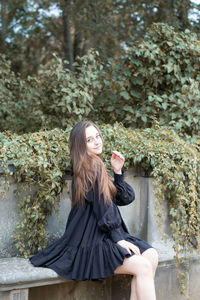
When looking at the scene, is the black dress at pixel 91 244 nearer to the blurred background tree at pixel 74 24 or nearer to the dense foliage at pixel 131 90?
the dense foliage at pixel 131 90

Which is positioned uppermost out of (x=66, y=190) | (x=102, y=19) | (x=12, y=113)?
(x=102, y=19)

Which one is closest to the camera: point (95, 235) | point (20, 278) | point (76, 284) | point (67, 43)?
point (20, 278)

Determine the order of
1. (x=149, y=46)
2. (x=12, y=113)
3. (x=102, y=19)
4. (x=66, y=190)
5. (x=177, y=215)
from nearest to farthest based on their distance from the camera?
(x=66, y=190)
(x=177, y=215)
(x=149, y=46)
(x=12, y=113)
(x=102, y=19)

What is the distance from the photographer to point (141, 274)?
7.70 ft

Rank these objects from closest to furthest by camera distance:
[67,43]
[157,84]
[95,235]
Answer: [95,235] → [157,84] → [67,43]

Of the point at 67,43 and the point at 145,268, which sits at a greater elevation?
the point at 67,43

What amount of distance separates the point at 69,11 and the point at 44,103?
317cm

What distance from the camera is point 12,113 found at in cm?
441

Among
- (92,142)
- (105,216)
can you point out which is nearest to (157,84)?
(92,142)

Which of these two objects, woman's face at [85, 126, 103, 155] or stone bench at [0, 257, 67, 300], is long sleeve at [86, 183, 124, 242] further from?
stone bench at [0, 257, 67, 300]

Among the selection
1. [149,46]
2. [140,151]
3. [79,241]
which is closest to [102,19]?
[149,46]

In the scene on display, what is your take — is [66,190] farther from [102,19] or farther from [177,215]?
[102,19]

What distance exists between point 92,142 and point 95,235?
2.13 feet

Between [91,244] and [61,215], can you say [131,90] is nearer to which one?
[61,215]
